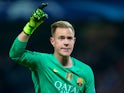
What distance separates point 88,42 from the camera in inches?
384

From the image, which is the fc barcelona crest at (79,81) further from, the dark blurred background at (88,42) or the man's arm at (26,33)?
the dark blurred background at (88,42)

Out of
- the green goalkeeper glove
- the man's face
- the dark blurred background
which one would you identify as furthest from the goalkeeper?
the dark blurred background

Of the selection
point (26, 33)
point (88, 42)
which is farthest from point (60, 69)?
point (88, 42)

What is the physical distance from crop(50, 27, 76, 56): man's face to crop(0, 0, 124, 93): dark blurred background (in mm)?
3070

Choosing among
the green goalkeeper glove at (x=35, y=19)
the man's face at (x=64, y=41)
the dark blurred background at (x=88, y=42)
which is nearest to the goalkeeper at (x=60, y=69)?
the man's face at (x=64, y=41)

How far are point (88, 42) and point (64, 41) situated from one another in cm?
369

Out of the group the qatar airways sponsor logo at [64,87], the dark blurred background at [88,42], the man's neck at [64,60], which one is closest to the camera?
the qatar airways sponsor logo at [64,87]

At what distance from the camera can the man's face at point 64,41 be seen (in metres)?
6.09

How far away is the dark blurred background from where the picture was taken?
30.5 ft

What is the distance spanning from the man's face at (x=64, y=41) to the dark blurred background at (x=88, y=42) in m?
3.07

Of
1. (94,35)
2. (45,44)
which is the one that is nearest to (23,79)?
(45,44)

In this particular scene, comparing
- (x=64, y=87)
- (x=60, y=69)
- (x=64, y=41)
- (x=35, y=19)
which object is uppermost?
(x=35, y=19)

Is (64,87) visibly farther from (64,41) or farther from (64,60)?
(64,41)

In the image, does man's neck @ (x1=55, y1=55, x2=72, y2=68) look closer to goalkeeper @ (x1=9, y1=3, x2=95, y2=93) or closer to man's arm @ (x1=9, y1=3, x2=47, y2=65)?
goalkeeper @ (x1=9, y1=3, x2=95, y2=93)
